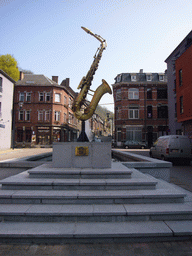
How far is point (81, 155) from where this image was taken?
21.0 feet

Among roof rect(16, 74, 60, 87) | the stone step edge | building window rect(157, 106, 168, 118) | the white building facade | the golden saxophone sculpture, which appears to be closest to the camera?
the stone step edge

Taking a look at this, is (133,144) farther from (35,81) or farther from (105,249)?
(105,249)

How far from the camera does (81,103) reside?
782cm

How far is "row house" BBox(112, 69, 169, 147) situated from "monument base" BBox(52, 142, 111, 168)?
109 feet

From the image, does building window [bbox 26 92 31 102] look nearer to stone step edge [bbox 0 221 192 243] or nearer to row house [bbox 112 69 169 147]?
row house [bbox 112 69 169 147]

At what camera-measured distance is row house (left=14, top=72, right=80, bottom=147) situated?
38812 millimetres

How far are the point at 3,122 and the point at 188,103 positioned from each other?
25.5 metres

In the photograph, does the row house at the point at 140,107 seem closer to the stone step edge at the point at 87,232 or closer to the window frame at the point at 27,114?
the window frame at the point at 27,114

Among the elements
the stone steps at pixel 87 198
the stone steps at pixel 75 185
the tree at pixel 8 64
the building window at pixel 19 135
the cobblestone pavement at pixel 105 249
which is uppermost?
the tree at pixel 8 64

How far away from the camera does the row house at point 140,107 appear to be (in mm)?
39531

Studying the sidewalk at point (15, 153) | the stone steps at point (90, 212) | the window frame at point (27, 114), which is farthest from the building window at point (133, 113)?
the stone steps at point (90, 212)

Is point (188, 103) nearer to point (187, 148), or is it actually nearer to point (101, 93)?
point (187, 148)

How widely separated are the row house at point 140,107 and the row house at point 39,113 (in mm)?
12676

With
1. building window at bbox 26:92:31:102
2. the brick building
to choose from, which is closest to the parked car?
the brick building
